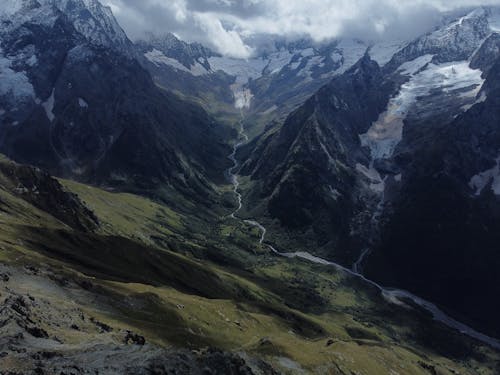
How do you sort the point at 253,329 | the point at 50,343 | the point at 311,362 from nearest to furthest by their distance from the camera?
the point at 50,343 → the point at 311,362 → the point at 253,329

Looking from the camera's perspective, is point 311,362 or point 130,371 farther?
point 311,362

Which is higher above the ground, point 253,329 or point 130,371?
point 130,371

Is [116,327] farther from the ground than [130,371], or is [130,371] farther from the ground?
[130,371]

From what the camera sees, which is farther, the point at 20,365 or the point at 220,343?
the point at 220,343

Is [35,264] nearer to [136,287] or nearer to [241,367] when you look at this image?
[136,287]

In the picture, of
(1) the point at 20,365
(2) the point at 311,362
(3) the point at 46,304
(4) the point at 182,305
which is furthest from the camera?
(4) the point at 182,305

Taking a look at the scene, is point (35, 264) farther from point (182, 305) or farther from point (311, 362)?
point (311, 362)

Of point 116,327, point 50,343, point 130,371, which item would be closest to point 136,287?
point 116,327

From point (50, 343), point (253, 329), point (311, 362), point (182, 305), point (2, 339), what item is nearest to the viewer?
point (2, 339)

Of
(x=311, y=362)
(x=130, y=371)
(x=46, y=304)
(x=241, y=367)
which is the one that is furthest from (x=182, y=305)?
(x=130, y=371)
